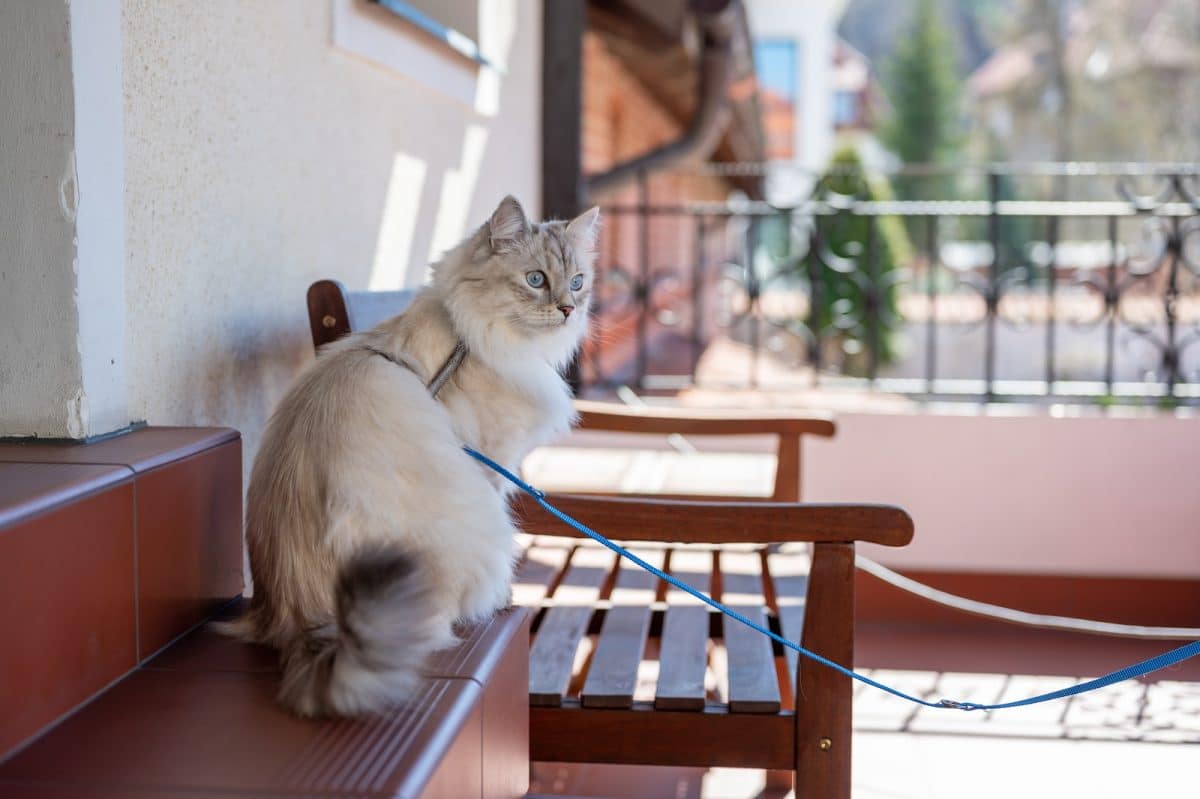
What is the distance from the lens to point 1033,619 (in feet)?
14.0

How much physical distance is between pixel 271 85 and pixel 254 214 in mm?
290

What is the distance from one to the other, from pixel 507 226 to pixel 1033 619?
2892mm

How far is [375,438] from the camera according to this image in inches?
70.1

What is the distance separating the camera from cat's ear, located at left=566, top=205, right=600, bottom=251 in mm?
2375

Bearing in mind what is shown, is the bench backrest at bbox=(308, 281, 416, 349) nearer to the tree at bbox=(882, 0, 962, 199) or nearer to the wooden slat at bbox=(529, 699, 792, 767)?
the wooden slat at bbox=(529, 699, 792, 767)

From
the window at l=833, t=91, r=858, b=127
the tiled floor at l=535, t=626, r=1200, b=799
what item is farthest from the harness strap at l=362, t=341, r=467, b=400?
the window at l=833, t=91, r=858, b=127

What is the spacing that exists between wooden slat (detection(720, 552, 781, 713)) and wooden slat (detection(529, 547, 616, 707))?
326mm

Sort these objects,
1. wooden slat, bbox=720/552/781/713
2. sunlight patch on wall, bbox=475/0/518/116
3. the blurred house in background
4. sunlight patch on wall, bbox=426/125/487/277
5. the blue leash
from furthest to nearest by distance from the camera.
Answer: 1. the blurred house in background
2. sunlight patch on wall, bbox=475/0/518/116
3. sunlight patch on wall, bbox=426/125/487/277
4. wooden slat, bbox=720/552/781/713
5. the blue leash

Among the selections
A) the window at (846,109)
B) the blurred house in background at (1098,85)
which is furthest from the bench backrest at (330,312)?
the window at (846,109)

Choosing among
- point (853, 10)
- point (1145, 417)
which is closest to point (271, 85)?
point (1145, 417)

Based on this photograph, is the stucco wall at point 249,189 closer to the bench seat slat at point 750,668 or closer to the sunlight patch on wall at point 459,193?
the sunlight patch on wall at point 459,193

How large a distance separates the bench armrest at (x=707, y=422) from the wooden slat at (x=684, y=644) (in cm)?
38

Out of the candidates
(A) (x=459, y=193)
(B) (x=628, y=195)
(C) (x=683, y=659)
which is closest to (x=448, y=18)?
(A) (x=459, y=193)

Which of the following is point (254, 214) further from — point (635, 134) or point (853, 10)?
point (853, 10)
